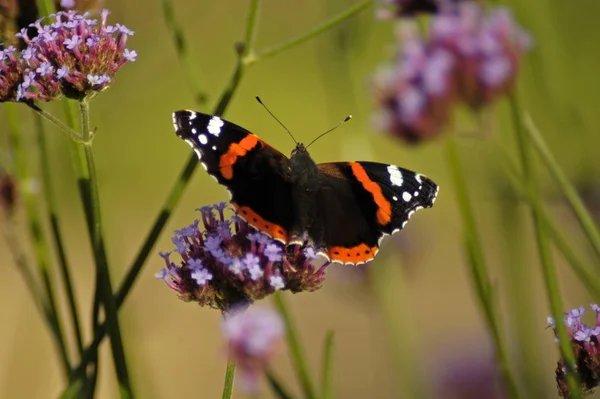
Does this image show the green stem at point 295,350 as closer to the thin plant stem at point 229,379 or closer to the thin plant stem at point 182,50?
the thin plant stem at point 229,379

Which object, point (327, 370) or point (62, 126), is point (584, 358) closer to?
point (327, 370)

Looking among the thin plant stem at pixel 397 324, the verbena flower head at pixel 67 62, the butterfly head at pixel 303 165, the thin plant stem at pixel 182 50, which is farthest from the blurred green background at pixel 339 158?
the verbena flower head at pixel 67 62

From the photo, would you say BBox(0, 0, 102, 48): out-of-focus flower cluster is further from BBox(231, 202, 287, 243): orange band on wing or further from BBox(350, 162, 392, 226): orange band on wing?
BBox(350, 162, 392, 226): orange band on wing

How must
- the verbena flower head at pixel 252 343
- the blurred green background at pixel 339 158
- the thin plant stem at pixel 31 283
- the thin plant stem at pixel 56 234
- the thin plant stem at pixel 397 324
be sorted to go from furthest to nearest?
→ 1. the thin plant stem at pixel 397 324
2. the blurred green background at pixel 339 158
3. the thin plant stem at pixel 31 283
4. the thin plant stem at pixel 56 234
5. the verbena flower head at pixel 252 343

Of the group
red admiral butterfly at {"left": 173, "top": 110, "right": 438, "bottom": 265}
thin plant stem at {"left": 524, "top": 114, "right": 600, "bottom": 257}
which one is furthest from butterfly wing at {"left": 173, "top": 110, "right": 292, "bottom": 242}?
thin plant stem at {"left": 524, "top": 114, "right": 600, "bottom": 257}

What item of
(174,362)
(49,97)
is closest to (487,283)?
(49,97)

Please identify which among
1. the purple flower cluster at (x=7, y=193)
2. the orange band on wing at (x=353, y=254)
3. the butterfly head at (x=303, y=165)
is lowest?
the orange band on wing at (x=353, y=254)
